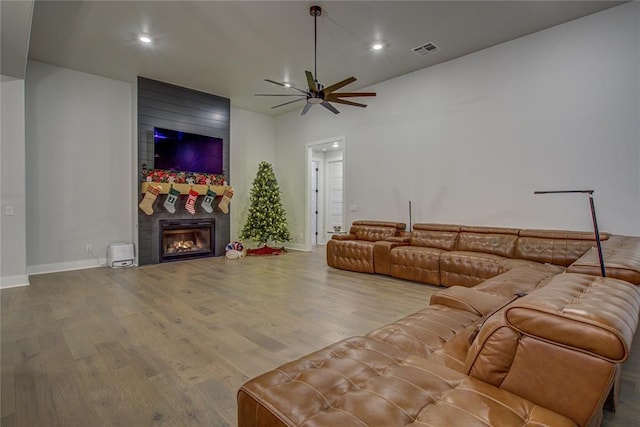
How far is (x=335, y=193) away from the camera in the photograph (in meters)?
9.34

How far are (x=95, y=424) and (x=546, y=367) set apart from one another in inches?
84.0

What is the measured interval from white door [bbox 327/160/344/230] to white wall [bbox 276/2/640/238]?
8.66 ft

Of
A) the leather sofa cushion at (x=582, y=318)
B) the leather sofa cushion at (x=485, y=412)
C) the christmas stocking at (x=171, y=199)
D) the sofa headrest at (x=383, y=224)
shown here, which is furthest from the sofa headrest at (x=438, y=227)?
the christmas stocking at (x=171, y=199)

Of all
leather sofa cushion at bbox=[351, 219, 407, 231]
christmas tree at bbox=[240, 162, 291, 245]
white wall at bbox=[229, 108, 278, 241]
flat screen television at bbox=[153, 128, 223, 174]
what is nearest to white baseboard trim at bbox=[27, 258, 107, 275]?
flat screen television at bbox=[153, 128, 223, 174]

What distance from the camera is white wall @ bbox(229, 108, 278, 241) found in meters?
7.62

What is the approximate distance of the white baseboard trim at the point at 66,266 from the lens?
521 centimetres

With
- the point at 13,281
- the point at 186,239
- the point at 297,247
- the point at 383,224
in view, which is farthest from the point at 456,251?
the point at 13,281

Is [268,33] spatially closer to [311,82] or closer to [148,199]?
[311,82]

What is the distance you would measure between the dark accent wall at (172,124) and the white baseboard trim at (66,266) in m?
0.72

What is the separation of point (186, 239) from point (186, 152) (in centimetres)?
181

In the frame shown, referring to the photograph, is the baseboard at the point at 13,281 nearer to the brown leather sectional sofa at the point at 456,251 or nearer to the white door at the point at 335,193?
the brown leather sectional sofa at the point at 456,251

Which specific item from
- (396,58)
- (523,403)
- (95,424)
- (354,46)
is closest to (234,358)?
(95,424)

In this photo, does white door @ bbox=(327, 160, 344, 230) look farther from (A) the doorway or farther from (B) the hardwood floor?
(B) the hardwood floor

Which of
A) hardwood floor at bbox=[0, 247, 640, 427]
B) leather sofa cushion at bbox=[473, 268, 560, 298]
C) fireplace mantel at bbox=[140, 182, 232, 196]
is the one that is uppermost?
fireplace mantel at bbox=[140, 182, 232, 196]
